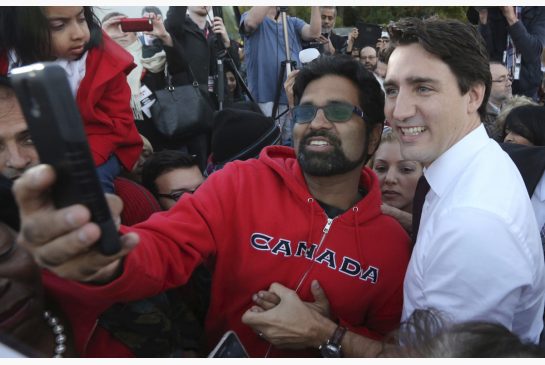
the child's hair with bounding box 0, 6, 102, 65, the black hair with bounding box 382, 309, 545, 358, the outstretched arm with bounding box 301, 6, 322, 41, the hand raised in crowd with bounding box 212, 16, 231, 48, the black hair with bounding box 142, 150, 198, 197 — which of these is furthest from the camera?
the outstretched arm with bounding box 301, 6, 322, 41

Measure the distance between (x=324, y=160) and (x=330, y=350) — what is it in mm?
664

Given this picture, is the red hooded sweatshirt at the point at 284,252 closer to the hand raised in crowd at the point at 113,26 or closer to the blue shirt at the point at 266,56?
the hand raised in crowd at the point at 113,26

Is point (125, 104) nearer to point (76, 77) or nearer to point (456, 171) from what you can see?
point (76, 77)

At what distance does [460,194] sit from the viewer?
1.50m

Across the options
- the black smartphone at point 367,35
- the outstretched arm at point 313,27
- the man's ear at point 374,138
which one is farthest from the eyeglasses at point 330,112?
the black smartphone at point 367,35

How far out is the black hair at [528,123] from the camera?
3.00m

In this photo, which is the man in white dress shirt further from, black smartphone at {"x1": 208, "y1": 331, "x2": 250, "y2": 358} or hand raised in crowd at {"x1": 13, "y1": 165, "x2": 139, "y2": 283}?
hand raised in crowd at {"x1": 13, "y1": 165, "x2": 139, "y2": 283}

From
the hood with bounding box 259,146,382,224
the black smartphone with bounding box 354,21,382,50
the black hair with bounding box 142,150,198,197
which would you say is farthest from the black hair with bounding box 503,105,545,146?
the black smartphone with bounding box 354,21,382,50

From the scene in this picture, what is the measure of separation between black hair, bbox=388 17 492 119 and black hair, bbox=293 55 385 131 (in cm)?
35

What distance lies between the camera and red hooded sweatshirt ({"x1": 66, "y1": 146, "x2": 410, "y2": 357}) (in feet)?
5.92

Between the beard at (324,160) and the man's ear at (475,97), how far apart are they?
18.6 inches

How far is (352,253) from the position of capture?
1.86 metres

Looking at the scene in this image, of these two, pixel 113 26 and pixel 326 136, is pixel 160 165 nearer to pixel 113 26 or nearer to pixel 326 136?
pixel 326 136

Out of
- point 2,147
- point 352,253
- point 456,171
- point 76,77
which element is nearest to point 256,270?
point 352,253
